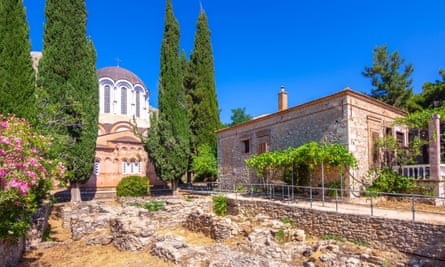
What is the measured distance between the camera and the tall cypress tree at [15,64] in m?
10.0

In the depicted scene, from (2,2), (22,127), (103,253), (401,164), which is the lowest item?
(103,253)

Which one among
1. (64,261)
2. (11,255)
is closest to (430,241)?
(64,261)

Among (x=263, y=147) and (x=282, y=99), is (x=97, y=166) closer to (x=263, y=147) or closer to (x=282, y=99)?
(x=263, y=147)

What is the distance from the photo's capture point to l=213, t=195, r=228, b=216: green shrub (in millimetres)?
14744

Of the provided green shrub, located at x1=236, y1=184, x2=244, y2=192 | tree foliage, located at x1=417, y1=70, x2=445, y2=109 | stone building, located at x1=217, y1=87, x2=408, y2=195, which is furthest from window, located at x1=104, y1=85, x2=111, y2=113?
tree foliage, located at x1=417, y1=70, x2=445, y2=109

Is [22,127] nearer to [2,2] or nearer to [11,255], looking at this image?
[11,255]

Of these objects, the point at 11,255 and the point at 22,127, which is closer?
the point at 22,127

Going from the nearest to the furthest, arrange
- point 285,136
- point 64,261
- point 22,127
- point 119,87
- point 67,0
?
point 22,127, point 64,261, point 285,136, point 67,0, point 119,87

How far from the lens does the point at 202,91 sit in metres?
25.5

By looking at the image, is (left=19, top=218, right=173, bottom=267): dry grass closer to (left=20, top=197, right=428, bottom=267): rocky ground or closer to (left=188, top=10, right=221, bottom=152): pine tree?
(left=20, top=197, right=428, bottom=267): rocky ground

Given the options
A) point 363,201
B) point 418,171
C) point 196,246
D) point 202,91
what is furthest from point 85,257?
point 202,91

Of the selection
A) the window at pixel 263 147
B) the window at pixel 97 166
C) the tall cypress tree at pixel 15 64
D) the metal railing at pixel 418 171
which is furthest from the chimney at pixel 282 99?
the window at pixel 97 166

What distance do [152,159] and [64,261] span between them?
513 inches

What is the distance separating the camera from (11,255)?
295 inches
